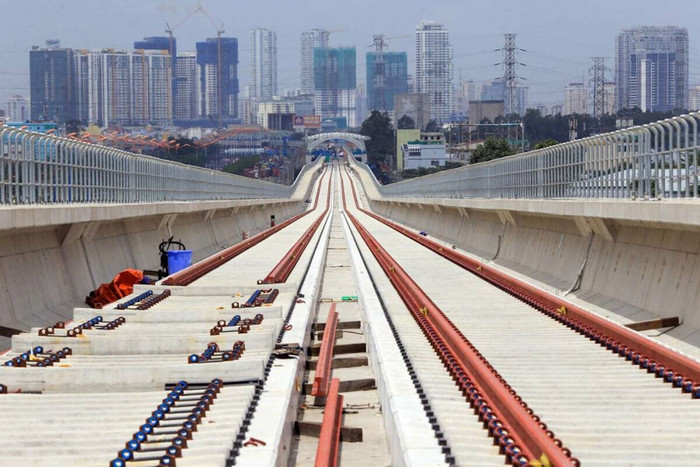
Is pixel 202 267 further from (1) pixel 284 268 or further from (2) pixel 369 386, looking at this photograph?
(2) pixel 369 386

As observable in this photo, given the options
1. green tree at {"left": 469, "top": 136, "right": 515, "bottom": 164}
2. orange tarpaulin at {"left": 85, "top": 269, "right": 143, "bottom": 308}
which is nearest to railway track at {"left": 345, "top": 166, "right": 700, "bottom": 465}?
orange tarpaulin at {"left": 85, "top": 269, "right": 143, "bottom": 308}

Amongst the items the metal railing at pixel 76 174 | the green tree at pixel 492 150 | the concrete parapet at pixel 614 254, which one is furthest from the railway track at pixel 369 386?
the green tree at pixel 492 150

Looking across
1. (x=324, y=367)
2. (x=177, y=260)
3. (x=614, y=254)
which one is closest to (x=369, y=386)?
(x=324, y=367)

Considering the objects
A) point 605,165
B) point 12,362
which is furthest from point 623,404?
point 605,165

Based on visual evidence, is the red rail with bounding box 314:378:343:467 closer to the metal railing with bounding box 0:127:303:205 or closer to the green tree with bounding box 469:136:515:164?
the metal railing with bounding box 0:127:303:205

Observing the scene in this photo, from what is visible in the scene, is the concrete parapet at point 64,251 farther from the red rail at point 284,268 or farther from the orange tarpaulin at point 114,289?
the red rail at point 284,268

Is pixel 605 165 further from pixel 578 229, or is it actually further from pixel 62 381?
pixel 62 381
